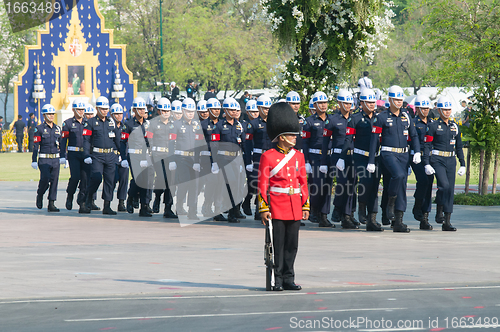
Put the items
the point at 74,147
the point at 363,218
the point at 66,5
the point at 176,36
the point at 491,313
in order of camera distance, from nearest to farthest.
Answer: the point at 491,313, the point at 363,218, the point at 74,147, the point at 66,5, the point at 176,36

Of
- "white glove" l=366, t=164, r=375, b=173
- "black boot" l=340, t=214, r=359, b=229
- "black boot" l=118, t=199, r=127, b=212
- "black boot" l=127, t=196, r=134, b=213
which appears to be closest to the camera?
"white glove" l=366, t=164, r=375, b=173

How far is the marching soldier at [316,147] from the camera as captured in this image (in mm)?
14844

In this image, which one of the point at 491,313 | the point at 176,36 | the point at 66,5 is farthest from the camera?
the point at 176,36

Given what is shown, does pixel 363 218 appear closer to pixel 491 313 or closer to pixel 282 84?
pixel 282 84

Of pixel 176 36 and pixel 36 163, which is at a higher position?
pixel 176 36

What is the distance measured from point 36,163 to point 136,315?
11.3 m

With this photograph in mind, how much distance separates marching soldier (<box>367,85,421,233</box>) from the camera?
44.6ft

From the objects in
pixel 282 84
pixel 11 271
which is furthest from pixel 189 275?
pixel 282 84

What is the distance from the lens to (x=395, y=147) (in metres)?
13.7

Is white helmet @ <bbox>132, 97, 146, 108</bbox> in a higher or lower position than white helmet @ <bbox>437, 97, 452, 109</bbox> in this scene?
lower

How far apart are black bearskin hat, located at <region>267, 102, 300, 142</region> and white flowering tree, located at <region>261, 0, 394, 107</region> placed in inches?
415

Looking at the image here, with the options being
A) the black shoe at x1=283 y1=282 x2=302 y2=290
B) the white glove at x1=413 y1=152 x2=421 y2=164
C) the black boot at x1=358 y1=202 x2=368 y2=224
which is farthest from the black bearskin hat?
the black boot at x1=358 y1=202 x2=368 y2=224

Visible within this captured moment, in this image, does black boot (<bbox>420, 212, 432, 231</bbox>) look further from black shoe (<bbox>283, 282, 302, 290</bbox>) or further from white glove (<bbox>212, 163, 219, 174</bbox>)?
black shoe (<bbox>283, 282, 302, 290</bbox>)

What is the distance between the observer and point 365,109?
14125 millimetres
